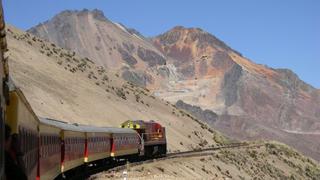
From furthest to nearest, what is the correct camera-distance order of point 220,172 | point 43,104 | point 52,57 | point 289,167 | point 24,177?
1. point 52,57
2. point 289,167
3. point 43,104
4. point 220,172
5. point 24,177

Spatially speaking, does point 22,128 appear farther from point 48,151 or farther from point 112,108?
point 112,108

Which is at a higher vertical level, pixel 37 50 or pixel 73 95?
pixel 37 50

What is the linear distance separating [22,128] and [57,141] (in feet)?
32.1

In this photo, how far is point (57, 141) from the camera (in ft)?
68.5

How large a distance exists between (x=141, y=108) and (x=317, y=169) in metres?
27.2

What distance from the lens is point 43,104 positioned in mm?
63969

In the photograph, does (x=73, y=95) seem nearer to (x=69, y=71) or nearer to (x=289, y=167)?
(x=69, y=71)

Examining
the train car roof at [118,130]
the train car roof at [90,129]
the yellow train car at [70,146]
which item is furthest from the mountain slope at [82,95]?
the yellow train car at [70,146]

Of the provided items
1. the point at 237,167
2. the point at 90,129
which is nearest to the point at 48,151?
the point at 90,129

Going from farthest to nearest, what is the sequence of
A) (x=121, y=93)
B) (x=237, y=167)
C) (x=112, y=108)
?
(x=121, y=93)
(x=112, y=108)
(x=237, y=167)

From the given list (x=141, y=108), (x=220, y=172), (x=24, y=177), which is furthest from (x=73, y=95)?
(x=24, y=177)

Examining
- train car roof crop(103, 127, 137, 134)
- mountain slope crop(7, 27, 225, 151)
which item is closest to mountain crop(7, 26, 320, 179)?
mountain slope crop(7, 27, 225, 151)

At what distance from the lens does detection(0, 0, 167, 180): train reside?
34.2ft

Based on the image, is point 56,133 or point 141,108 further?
point 141,108
